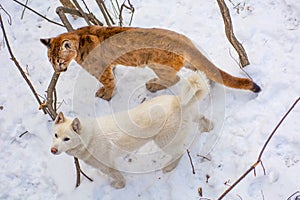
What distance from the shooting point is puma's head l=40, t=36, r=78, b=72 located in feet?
13.3

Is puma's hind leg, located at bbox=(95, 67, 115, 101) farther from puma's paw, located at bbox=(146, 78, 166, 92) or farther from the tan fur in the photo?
puma's paw, located at bbox=(146, 78, 166, 92)

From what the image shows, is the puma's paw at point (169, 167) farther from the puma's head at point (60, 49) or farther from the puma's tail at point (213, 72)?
the puma's head at point (60, 49)

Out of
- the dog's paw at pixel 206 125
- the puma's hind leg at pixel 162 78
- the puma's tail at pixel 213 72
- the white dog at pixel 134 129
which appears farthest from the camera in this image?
the puma's hind leg at pixel 162 78

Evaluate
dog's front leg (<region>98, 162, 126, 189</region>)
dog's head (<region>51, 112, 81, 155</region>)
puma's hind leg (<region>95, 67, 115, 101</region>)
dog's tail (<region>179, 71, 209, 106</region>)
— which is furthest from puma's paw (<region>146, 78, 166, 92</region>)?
dog's head (<region>51, 112, 81, 155</region>)

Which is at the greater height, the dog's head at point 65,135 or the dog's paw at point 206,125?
the dog's head at point 65,135

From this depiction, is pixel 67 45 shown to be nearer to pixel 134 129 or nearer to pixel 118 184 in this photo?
pixel 134 129

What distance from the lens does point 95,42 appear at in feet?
13.6

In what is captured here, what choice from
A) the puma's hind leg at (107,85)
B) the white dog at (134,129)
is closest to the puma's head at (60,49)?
the puma's hind leg at (107,85)

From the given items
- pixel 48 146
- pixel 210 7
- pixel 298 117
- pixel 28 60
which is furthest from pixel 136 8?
pixel 298 117

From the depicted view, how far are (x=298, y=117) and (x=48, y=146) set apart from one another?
2124mm

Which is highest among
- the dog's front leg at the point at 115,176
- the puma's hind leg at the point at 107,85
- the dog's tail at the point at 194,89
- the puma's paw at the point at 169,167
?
the dog's tail at the point at 194,89

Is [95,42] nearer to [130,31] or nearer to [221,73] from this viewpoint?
[130,31]

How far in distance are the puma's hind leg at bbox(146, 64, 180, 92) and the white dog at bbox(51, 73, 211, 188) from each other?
38cm

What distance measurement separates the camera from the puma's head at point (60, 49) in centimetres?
405
